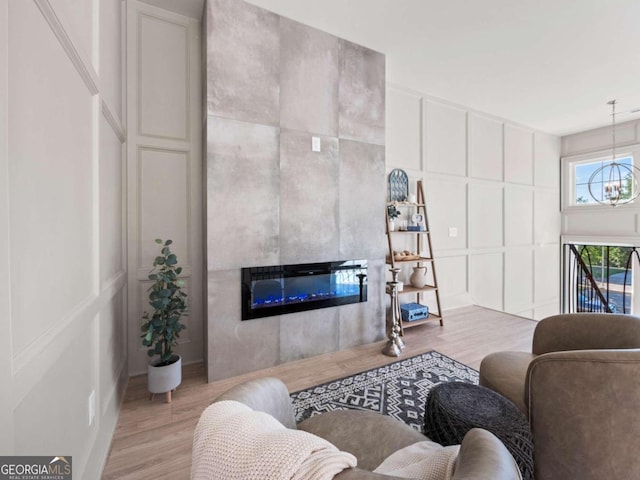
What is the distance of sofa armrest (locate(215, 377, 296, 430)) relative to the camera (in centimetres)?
89

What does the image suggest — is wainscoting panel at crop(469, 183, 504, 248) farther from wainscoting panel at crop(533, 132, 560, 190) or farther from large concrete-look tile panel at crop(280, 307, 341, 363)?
large concrete-look tile panel at crop(280, 307, 341, 363)

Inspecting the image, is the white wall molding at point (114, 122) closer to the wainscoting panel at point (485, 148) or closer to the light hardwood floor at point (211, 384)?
the light hardwood floor at point (211, 384)

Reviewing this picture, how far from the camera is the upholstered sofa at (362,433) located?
0.66 meters

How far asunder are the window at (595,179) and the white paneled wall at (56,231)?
698cm

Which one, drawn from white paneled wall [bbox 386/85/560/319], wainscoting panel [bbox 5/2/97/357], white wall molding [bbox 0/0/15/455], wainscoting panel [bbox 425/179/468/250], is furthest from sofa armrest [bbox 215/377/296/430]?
wainscoting panel [bbox 425/179/468/250]

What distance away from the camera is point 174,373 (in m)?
2.04

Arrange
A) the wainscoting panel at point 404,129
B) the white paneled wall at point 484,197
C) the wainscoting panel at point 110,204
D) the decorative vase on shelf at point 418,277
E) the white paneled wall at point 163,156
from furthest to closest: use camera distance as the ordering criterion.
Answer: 1. the white paneled wall at point 484,197
2. the wainscoting panel at point 404,129
3. the decorative vase on shelf at point 418,277
4. the white paneled wall at point 163,156
5. the wainscoting panel at point 110,204

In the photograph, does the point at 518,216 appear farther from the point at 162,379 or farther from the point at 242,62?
the point at 162,379

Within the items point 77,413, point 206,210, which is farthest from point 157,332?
point 206,210

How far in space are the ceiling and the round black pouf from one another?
2.94m

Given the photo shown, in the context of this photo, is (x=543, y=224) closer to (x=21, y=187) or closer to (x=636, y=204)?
(x=636, y=204)

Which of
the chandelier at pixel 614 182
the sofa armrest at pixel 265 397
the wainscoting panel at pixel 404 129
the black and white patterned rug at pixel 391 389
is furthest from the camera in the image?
the chandelier at pixel 614 182

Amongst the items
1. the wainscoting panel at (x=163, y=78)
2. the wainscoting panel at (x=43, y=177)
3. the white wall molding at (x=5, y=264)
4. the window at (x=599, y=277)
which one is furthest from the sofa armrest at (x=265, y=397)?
the window at (x=599, y=277)

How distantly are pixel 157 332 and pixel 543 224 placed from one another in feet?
21.5
